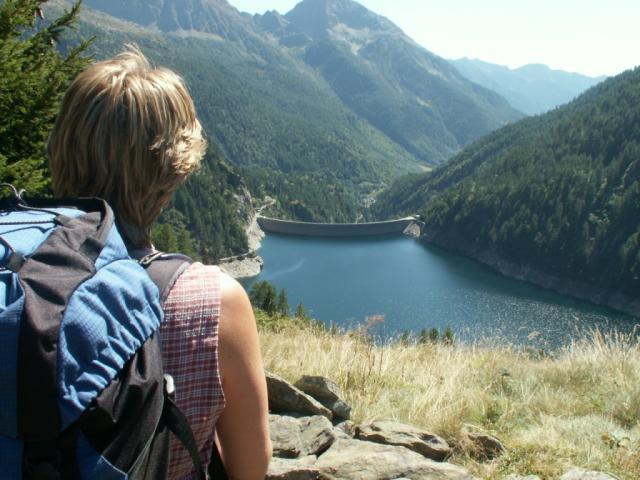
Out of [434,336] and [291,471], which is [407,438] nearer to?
[291,471]

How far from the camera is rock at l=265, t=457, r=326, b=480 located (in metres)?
2.84

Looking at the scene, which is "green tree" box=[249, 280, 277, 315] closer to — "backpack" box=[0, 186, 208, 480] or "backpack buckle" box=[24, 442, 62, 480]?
"backpack" box=[0, 186, 208, 480]

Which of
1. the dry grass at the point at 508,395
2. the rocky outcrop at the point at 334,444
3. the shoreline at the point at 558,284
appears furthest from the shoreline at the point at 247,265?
the rocky outcrop at the point at 334,444

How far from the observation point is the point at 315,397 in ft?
13.1

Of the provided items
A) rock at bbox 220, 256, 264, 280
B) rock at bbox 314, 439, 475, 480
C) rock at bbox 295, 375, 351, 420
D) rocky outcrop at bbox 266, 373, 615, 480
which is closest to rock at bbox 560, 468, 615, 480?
rocky outcrop at bbox 266, 373, 615, 480

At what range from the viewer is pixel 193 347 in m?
1.50

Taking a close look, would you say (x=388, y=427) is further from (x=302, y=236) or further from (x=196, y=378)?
(x=302, y=236)

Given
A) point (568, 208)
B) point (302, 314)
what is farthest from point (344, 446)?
point (568, 208)

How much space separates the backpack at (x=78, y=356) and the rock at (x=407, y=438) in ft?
7.51

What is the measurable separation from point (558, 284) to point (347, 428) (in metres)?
78.0

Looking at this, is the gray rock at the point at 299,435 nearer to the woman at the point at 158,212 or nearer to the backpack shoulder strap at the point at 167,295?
the woman at the point at 158,212

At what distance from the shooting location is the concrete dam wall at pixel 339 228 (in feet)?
359

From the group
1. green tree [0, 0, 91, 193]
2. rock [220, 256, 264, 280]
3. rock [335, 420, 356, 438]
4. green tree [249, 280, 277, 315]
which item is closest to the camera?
rock [335, 420, 356, 438]

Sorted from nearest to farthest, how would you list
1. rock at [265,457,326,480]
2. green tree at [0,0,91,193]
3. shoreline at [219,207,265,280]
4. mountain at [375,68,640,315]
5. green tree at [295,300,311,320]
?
rock at [265,457,326,480] < green tree at [0,0,91,193] < green tree at [295,300,311,320] < mountain at [375,68,640,315] < shoreline at [219,207,265,280]
